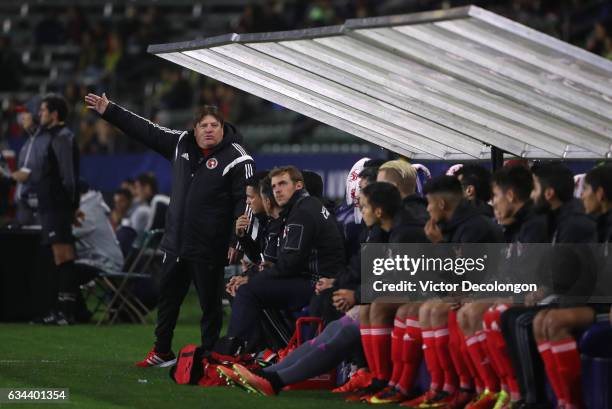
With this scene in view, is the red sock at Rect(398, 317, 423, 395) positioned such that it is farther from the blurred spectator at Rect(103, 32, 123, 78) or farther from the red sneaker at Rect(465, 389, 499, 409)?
the blurred spectator at Rect(103, 32, 123, 78)

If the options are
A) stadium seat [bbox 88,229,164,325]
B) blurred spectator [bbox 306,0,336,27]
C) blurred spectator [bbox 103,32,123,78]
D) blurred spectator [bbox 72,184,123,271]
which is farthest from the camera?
blurred spectator [bbox 103,32,123,78]

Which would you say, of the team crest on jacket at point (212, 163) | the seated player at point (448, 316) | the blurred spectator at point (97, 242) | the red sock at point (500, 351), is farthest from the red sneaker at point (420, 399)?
the blurred spectator at point (97, 242)

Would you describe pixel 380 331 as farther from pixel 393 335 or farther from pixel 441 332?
pixel 441 332

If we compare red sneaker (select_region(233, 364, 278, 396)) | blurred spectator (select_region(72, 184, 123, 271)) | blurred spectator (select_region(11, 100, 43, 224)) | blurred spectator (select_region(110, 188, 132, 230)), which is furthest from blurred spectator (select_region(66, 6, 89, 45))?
red sneaker (select_region(233, 364, 278, 396))

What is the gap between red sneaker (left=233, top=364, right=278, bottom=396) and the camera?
8633mm

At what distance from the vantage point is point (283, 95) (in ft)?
33.1

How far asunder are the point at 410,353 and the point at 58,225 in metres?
6.62

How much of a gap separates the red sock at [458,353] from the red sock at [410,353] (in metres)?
0.28

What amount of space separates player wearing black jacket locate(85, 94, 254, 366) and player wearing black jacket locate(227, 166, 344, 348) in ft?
2.80

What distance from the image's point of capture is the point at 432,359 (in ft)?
26.4

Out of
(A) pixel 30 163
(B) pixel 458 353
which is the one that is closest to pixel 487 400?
(B) pixel 458 353

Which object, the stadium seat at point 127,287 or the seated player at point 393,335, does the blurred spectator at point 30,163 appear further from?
the seated player at point 393,335

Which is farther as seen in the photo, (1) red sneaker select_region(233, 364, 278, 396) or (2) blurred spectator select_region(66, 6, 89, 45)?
(2) blurred spectator select_region(66, 6, 89, 45)

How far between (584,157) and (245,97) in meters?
13.6
